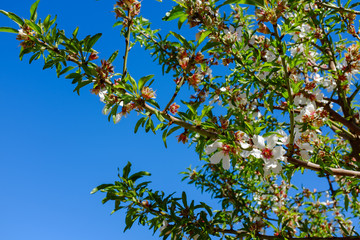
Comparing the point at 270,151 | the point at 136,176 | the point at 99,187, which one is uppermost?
the point at 270,151

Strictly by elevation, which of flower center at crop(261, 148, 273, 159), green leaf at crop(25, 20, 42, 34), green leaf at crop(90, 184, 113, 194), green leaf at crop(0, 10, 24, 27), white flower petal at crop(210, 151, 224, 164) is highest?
flower center at crop(261, 148, 273, 159)

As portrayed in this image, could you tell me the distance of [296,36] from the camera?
3.21 meters

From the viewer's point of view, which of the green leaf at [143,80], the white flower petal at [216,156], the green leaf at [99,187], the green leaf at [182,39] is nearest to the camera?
the green leaf at [143,80]

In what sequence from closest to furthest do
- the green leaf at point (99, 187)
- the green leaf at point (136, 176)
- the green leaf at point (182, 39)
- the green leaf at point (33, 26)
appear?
the green leaf at point (33, 26) → the green leaf at point (182, 39) → the green leaf at point (99, 187) → the green leaf at point (136, 176)

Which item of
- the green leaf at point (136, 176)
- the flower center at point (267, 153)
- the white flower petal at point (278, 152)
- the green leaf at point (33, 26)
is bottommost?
the green leaf at point (136, 176)

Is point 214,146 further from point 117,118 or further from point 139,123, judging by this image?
point 117,118

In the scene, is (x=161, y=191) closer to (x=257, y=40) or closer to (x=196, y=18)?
(x=196, y=18)

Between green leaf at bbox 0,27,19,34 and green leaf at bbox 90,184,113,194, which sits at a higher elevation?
green leaf at bbox 0,27,19,34

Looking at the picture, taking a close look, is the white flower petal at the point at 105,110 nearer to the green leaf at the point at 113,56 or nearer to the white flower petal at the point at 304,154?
the green leaf at the point at 113,56

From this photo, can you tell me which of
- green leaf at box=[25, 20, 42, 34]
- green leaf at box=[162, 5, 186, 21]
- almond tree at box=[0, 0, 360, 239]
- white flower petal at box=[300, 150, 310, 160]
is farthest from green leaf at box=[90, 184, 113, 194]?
white flower petal at box=[300, 150, 310, 160]

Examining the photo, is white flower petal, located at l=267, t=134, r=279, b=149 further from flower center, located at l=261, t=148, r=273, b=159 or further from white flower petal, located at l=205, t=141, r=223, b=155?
white flower petal, located at l=205, t=141, r=223, b=155

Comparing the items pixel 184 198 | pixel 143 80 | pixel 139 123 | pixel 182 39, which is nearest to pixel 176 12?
pixel 182 39

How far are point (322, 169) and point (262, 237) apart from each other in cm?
77

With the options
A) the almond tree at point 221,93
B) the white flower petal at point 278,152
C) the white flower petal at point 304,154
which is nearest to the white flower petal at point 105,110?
the almond tree at point 221,93
